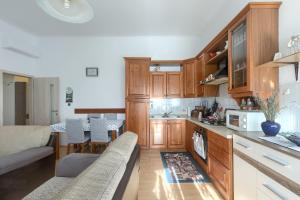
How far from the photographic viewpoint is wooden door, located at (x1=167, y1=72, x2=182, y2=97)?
4633 millimetres

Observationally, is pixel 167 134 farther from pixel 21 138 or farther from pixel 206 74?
pixel 21 138

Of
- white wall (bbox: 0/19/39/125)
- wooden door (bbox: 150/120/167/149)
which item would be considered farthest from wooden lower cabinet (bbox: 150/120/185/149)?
white wall (bbox: 0/19/39/125)

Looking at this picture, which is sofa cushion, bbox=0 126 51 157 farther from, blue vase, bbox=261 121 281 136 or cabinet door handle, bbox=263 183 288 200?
blue vase, bbox=261 121 281 136

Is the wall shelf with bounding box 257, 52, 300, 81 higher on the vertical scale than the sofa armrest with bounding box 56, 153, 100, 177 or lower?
higher

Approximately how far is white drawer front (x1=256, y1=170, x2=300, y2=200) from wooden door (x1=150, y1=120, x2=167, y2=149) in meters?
2.91

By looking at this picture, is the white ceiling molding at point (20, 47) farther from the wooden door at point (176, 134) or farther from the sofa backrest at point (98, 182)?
the sofa backrest at point (98, 182)

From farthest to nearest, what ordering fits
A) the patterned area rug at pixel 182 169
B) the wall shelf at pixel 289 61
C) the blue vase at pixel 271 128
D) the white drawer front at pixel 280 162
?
the patterned area rug at pixel 182 169, the blue vase at pixel 271 128, the wall shelf at pixel 289 61, the white drawer front at pixel 280 162

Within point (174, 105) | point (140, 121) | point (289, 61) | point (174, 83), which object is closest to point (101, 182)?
point (289, 61)

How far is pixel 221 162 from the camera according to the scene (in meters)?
2.21

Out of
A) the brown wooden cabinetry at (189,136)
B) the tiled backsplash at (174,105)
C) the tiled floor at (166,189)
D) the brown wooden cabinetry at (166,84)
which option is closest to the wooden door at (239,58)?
the tiled floor at (166,189)

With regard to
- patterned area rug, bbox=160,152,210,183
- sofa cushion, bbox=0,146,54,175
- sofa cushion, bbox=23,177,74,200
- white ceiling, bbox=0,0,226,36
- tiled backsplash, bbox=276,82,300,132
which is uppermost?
white ceiling, bbox=0,0,226,36

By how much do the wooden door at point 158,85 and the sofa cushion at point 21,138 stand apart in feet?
9.28

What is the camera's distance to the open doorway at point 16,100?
15.9 ft

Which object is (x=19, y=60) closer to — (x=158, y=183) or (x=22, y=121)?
(x=22, y=121)
